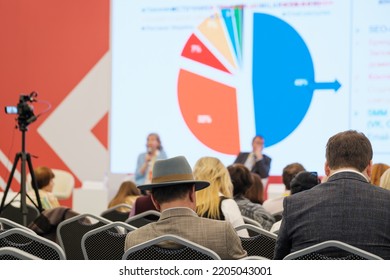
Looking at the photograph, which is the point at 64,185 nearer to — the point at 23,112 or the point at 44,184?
the point at 23,112

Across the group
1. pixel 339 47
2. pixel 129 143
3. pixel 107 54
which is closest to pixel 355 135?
pixel 339 47

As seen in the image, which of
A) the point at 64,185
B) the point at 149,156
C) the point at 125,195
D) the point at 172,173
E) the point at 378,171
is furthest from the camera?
the point at 64,185

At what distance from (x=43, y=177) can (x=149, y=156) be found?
293 cm

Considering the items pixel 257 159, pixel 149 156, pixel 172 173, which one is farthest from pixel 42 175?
pixel 172 173

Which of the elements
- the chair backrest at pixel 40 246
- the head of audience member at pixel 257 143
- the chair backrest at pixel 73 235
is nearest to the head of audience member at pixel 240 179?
the chair backrest at pixel 73 235

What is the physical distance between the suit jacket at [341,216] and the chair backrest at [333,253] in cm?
16

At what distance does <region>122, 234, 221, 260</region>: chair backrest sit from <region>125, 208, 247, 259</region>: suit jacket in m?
0.23

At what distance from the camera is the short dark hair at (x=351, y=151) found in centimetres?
252

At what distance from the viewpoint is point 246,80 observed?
887 cm

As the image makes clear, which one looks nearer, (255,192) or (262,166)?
(255,192)

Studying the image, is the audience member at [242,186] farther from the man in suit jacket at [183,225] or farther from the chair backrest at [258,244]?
the man in suit jacket at [183,225]

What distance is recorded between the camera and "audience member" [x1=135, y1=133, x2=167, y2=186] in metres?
8.80

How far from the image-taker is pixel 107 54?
972 centimetres

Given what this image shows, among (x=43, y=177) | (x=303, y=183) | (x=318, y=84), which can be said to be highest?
(x=318, y=84)
